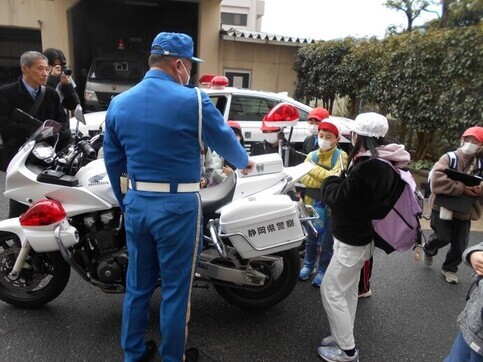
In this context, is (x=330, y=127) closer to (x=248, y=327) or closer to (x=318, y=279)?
(x=318, y=279)

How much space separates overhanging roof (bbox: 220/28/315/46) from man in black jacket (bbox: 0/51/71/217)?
27.2 feet

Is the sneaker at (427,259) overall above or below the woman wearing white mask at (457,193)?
below

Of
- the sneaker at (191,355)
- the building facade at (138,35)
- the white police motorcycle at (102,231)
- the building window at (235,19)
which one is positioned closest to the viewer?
the sneaker at (191,355)

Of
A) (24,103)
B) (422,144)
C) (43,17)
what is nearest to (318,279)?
(24,103)

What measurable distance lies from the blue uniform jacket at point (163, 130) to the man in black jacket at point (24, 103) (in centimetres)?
160

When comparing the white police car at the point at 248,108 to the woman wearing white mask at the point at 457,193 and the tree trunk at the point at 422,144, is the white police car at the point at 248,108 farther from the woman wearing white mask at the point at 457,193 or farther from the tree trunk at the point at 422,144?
the woman wearing white mask at the point at 457,193

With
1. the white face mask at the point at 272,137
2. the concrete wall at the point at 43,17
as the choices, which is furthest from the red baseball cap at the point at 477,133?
the concrete wall at the point at 43,17

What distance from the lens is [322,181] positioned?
3.12m

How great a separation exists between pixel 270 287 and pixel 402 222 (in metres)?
1.09

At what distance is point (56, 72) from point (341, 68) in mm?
6629

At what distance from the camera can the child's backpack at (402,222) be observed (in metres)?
2.28

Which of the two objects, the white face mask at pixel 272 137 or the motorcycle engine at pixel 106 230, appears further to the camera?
the white face mask at pixel 272 137

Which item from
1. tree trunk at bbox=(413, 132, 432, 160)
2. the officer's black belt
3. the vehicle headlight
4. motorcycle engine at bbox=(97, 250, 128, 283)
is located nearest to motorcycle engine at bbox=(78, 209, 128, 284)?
motorcycle engine at bbox=(97, 250, 128, 283)

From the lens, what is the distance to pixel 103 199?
8.50ft
